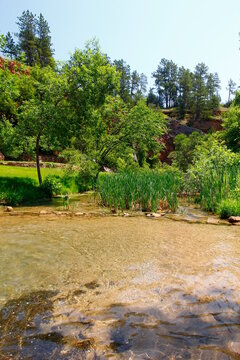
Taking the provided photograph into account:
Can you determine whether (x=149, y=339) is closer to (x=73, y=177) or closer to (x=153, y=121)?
(x=153, y=121)

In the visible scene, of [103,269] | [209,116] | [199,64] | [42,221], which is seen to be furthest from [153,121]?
[199,64]

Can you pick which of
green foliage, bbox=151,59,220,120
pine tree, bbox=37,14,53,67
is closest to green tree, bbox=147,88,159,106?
green foliage, bbox=151,59,220,120

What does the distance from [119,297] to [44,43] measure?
70277 mm

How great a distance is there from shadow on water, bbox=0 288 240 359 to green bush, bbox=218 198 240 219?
291 inches

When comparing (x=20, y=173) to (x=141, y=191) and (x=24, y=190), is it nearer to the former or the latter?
(x=24, y=190)

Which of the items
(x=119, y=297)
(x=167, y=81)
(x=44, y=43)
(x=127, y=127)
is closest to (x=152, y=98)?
(x=167, y=81)

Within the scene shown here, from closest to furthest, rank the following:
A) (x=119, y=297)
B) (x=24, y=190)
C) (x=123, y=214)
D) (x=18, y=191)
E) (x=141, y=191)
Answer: (x=119, y=297) → (x=123, y=214) → (x=141, y=191) → (x=18, y=191) → (x=24, y=190)

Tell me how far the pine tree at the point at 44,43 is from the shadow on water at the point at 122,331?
6569 centimetres

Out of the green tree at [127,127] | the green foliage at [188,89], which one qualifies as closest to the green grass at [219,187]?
the green tree at [127,127]

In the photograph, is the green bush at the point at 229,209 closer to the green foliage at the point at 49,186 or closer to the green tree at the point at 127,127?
the green tree at the point at 127,127

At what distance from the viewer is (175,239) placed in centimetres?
721

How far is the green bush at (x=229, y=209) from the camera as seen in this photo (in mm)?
10258

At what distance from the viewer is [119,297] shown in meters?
3.68

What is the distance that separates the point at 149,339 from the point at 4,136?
1613 centimetres
